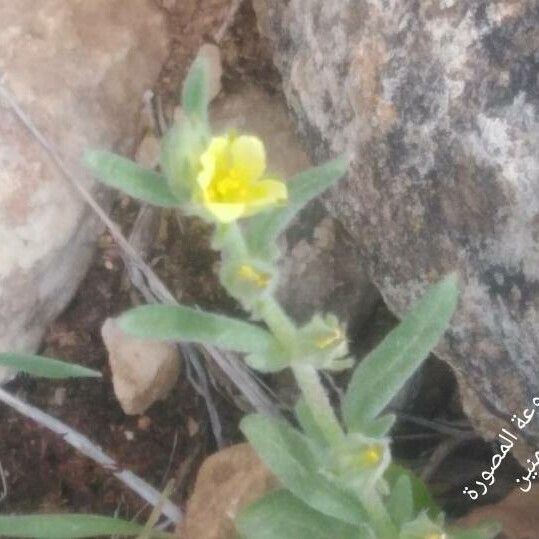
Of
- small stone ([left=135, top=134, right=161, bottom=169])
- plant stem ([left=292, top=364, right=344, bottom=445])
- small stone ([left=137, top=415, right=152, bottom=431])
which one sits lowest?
small stone ([left=137, top=415, right=152, bottom=431])

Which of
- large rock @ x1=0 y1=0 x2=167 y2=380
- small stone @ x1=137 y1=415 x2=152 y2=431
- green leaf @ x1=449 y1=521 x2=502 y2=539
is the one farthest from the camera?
small stone @ x1=137 y1=415 x2=152 y2=431

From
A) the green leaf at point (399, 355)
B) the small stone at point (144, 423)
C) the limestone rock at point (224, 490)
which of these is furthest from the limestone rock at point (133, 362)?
the green leaf at point (399, 355)

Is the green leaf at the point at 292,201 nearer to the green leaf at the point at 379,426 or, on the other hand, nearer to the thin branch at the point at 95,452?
the green leaf at the point at 379,426

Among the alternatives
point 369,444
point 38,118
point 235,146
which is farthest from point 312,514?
point 38,118

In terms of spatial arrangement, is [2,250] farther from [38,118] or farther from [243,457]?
[243,457]

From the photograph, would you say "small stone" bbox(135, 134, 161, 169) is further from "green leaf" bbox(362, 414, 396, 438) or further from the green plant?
"green leaf" bbox(362, 414, 396, 438)

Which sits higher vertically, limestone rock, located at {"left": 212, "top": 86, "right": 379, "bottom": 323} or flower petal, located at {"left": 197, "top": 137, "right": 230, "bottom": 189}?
flower petal, located at {"left": 197, "top": 137, "right": 230, "bottom": 189}

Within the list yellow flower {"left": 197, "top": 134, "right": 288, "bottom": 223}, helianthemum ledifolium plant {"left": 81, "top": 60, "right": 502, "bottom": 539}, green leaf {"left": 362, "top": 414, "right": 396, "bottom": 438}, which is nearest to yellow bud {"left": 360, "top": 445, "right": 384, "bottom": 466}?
helianthemum ledifolium plant {"left": 81, "top": 60, "right": 502, "bottom": 539}
